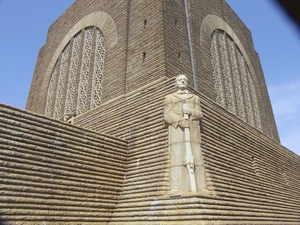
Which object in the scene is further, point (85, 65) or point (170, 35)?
point (85, 65)

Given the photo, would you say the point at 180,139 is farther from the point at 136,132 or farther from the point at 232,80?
the point at 232,80

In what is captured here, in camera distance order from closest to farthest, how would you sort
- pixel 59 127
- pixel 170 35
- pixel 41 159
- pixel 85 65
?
pixel 41 159 → pixel 59 127 → pixel 170 35 → pixel 85 65

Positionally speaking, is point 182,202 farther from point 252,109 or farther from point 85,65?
point 252,109

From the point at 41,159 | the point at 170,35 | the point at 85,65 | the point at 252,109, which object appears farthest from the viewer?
the point at 252,109

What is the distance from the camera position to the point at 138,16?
988 centimetres

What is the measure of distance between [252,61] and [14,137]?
1437cm

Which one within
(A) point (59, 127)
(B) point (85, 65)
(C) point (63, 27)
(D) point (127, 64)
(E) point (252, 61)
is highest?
(C) point (63, 27)

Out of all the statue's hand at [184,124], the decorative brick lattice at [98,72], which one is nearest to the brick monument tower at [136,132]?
the decorative brick lattice at [98,72]

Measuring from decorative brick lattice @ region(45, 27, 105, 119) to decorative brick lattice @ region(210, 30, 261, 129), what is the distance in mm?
4927

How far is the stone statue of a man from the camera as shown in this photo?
5.52 metres

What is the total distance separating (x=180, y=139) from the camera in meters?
6.01

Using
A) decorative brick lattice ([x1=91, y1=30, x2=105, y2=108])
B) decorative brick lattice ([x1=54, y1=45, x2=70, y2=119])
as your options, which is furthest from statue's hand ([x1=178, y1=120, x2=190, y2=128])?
decorative brick lattice ([x1=54, y1=45, x2=70, y2=119])

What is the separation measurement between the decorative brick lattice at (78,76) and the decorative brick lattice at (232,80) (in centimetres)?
493

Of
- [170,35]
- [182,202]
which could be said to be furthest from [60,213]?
[170,35]
